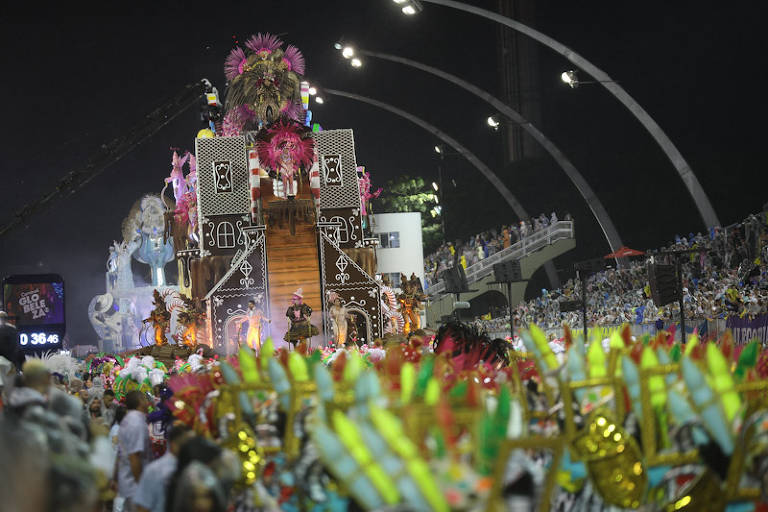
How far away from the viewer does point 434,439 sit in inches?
153

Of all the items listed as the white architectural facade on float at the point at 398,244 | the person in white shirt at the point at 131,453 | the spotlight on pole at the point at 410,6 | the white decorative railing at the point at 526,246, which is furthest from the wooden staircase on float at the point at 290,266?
the person in white shirt at the point at 131,453

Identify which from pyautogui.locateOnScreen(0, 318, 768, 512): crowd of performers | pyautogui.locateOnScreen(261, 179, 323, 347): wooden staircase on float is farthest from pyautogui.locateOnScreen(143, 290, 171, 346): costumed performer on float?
pyautogui.locateOnScreen(0, 318, 768, 512): crowd of performers

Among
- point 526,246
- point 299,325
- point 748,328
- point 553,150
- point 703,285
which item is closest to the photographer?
point 748,328

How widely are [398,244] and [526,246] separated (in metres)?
7.29

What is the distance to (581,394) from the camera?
224 inches

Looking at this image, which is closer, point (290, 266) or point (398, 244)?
point (290, 266)

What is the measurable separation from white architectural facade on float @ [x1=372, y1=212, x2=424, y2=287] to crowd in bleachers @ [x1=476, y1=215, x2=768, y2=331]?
15957 millimetres

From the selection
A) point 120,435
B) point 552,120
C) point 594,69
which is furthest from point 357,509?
point 552,120

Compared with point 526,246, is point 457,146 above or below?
above

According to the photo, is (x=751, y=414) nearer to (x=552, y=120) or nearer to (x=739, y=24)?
(x=739, y=24)

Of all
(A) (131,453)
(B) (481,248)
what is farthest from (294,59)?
(A) (131,453)

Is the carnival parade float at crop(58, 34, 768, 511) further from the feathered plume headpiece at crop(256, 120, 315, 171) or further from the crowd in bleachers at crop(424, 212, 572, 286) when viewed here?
the crowd in bleachers at crop(424, 212, 572, 286)

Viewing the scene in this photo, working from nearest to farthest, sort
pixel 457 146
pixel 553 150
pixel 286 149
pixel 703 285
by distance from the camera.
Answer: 1. pixel 703 285
2. pixel 286 149
3. pixel 553 150
4. pixel 457 146

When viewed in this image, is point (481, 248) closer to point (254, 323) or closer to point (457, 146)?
point (457, 146)
